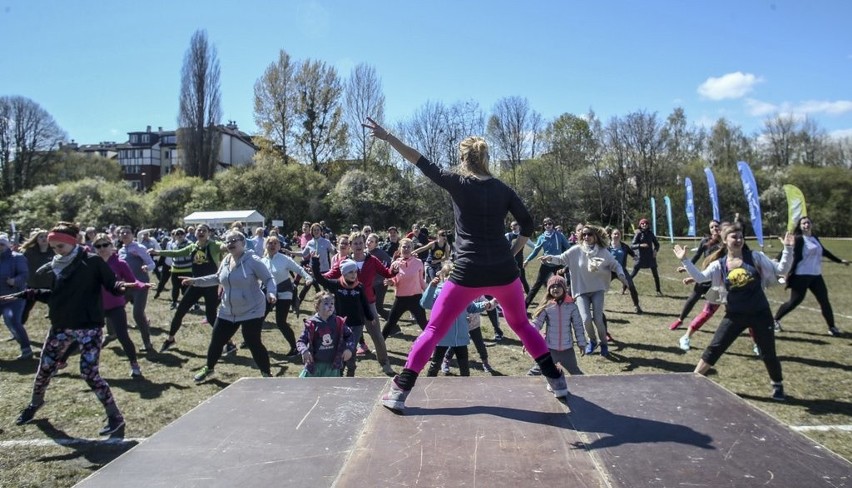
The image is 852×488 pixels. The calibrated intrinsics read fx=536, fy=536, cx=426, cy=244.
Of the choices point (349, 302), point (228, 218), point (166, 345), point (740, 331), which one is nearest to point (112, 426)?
point (349, 302)

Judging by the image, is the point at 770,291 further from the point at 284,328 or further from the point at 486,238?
the point at 486,238

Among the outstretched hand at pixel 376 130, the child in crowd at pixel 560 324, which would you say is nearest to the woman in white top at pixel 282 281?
the child in crowd at pixel 560 324

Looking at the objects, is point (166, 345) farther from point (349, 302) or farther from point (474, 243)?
point (474, 243)

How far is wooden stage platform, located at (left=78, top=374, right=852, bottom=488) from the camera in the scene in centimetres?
279

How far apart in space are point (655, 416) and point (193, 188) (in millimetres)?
47329

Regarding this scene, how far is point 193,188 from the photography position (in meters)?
45.5

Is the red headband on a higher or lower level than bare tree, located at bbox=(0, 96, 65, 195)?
lower

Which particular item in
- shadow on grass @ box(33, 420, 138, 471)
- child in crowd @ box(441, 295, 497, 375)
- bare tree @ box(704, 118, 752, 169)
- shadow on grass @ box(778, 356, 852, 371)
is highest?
bare tree @ box(704, 118, 752, 169)

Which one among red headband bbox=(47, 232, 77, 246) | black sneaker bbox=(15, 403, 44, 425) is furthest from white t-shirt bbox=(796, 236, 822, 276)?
black sneaker bbox=(15, 403, 44, 425)

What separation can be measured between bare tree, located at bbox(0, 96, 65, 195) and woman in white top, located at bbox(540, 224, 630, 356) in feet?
213

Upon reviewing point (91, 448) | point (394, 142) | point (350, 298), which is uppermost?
point (394, 142)

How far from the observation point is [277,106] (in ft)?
161

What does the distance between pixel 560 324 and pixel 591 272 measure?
1759 mm

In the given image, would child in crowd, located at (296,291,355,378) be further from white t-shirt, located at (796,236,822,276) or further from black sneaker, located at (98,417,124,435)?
white t-shirt, located at (796,236,822,276)
